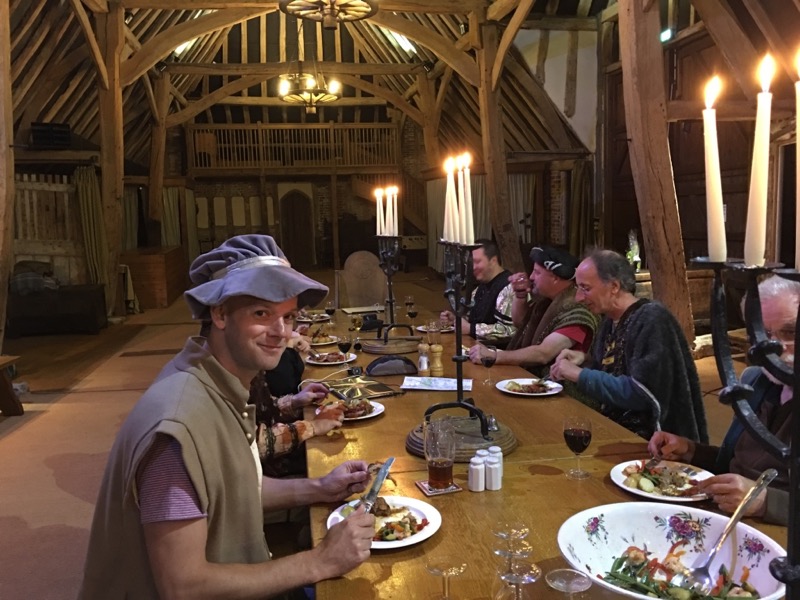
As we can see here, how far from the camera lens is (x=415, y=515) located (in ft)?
5.42

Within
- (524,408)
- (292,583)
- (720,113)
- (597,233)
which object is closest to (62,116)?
(597,233)

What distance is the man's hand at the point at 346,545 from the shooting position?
4.58ft

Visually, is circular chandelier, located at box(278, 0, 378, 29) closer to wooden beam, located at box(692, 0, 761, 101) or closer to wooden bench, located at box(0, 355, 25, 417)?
wooden beam, located at box(692, 0, 761, 101)

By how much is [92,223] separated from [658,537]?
31.2 ft

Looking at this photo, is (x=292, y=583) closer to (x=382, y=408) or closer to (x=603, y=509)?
(x=603, y=509)

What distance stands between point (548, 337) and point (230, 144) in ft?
45.2

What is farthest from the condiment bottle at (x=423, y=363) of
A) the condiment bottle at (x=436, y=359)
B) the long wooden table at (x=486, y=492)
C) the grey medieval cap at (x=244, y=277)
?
the grey medieval cap at (x=244, y=277)

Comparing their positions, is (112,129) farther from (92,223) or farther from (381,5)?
(381,5)

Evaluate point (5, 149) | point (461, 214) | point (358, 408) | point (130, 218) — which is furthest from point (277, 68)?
point (461, 214)

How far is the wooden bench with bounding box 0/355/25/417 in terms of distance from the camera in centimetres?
512

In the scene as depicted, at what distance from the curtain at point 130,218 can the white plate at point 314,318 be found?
27.0 feet

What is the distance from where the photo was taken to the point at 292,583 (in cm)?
138

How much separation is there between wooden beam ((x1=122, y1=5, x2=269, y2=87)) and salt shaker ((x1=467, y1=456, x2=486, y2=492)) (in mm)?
8159

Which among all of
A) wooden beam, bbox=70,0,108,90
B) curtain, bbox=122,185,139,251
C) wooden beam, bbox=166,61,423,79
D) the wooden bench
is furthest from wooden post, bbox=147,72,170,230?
the wooden bench
